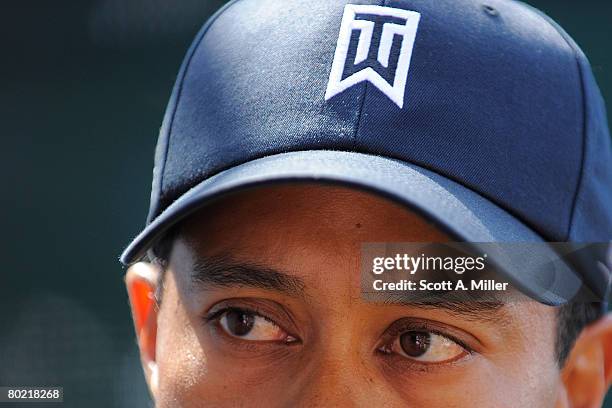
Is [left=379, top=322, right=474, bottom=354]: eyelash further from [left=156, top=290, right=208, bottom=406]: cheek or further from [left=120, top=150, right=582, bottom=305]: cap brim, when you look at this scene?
[left=156, top=290, right=208, bottom=406]: cheek

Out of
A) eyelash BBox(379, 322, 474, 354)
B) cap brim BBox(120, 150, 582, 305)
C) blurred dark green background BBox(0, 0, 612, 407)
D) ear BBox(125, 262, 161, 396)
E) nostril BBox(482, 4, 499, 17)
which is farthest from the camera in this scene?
blurred dark green background BBox(0, 0, 612, 407)

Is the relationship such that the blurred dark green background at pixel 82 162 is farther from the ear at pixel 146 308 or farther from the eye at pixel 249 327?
the eye at pixel 249 327

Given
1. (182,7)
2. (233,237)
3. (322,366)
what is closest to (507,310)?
(322,366)

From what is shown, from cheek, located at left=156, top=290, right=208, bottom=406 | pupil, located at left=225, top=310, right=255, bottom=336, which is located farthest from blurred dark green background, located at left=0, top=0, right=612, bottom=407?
pupil, located at left=225, top=310, right=255, bottom=336

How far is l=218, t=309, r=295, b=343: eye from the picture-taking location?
1142 mm

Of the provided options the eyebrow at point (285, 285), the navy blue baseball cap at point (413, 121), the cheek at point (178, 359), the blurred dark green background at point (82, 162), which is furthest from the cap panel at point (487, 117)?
the blurred dark green background at point (82, 162)

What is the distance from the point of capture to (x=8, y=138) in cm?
274

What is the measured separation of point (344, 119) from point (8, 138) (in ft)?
6.29

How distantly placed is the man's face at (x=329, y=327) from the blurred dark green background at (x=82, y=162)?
1.37 m

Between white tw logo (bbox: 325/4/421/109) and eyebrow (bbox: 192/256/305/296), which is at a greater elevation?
white tw logo (bbox: 325/4/421/109)

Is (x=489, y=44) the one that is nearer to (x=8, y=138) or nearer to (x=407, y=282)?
(x=407, y=282)

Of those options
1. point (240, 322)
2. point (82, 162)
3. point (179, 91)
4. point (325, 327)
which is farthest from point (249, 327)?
point (82, 162)

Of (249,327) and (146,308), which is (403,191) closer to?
(249,327)

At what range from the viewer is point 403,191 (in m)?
0.98
